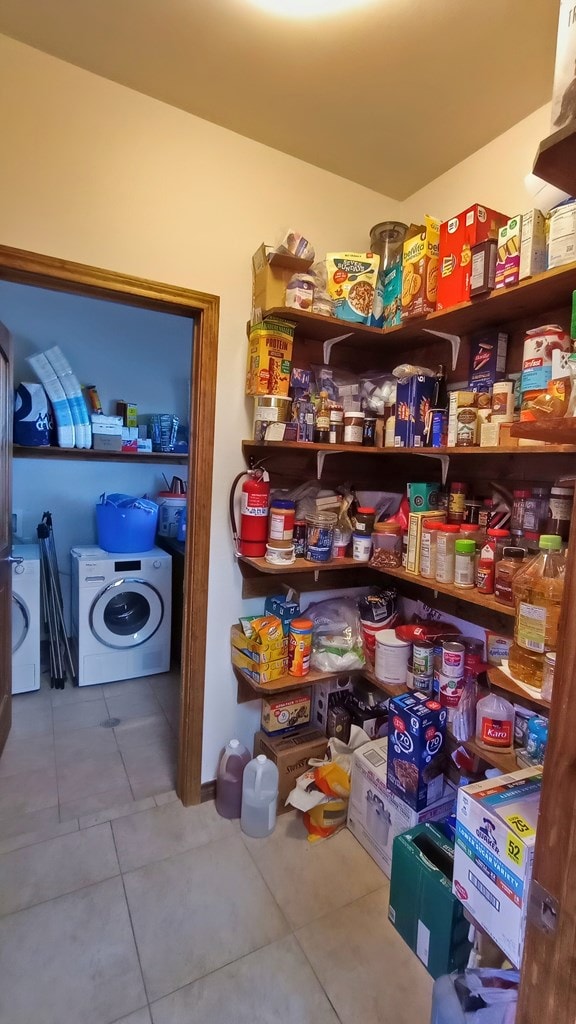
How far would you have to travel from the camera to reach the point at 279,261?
5.41ft

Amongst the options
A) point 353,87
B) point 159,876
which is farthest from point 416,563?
point 353,87

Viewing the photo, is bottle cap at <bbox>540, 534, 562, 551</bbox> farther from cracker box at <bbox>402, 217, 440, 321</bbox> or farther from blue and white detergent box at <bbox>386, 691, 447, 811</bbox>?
cracker box at <bbox>402, 217, 440, 321</bbox>

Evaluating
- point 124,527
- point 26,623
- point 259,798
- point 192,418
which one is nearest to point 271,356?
point 192,418

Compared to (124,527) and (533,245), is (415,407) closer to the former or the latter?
(533,245)

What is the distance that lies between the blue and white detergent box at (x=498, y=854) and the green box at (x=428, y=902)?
9.9 inches

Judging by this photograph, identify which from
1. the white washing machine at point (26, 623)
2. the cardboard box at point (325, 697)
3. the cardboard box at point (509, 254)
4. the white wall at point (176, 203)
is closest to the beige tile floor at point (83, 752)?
the white washing machine at point (26, 623)

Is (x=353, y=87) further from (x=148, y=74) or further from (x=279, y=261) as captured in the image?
(x=148, y=74)

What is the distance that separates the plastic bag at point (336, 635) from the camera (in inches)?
75.5

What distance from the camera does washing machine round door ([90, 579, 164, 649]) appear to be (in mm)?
2855

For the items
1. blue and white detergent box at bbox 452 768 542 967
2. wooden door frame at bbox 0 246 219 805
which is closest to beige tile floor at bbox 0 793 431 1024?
wooden door frame at bbox 0 246 219 805

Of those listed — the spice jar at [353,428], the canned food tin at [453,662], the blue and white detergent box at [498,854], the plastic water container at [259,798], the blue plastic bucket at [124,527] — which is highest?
the spice jar at [353,428]

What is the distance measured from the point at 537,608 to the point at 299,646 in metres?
0.89

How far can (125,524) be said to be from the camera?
297 centimetres

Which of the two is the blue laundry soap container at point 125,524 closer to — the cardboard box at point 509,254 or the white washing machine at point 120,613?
the white washing machine at point 120,613
